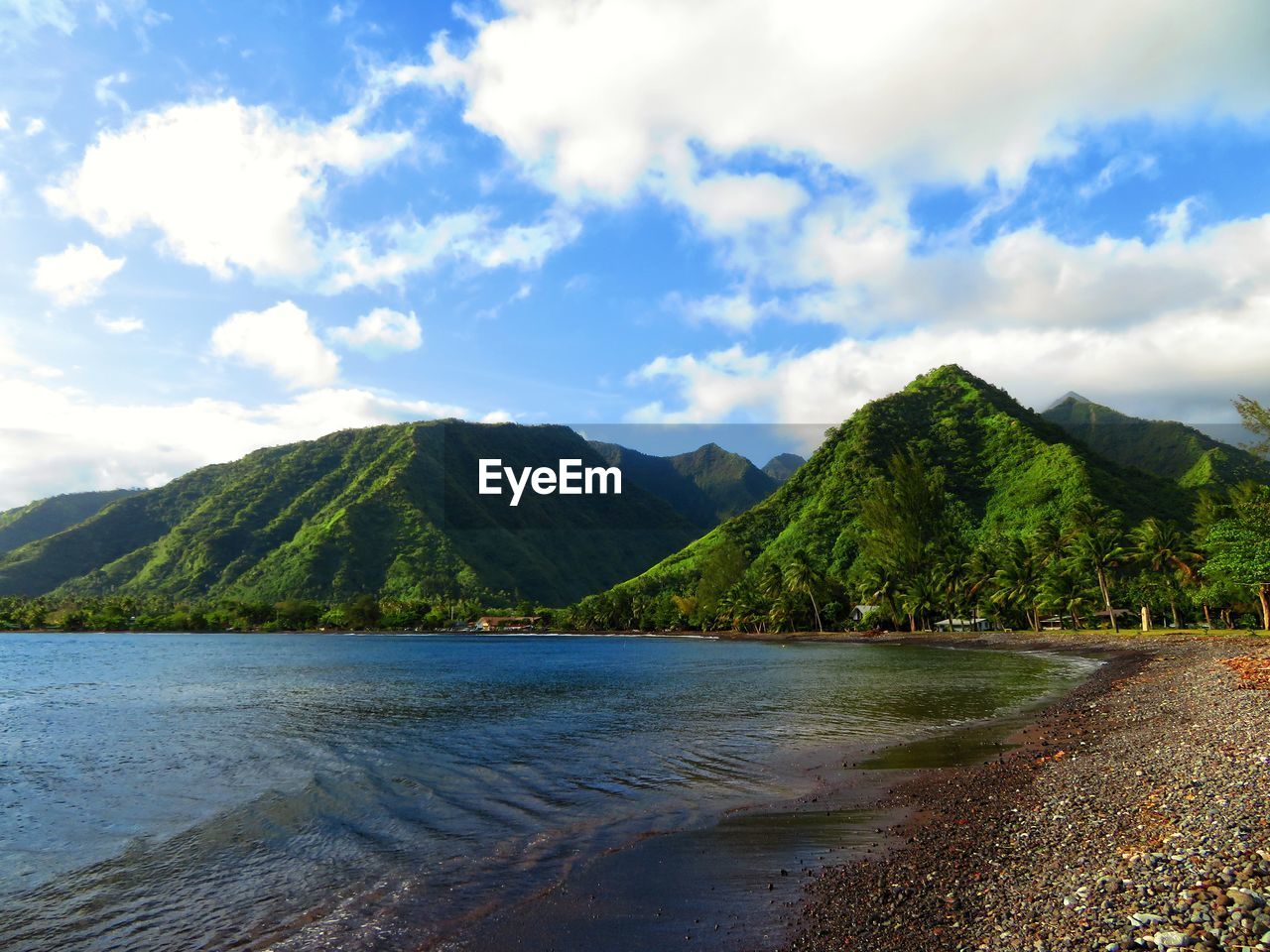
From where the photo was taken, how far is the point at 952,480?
160m

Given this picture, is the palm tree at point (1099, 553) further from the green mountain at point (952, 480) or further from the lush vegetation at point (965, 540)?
the green mountain at point (952, 480)

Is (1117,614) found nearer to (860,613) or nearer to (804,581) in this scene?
(804,581)

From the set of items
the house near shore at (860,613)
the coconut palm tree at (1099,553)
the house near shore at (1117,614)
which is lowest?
the house near shore at (860,613)

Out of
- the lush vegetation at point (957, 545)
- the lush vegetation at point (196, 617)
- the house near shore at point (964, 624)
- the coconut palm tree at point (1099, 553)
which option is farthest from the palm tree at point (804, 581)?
the lush vegetation at point (196, 617)

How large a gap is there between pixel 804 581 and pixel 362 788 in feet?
368

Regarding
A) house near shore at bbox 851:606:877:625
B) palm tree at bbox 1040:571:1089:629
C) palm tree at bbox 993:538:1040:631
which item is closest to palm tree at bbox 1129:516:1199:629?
palm tree at bbox 1040:571:1089:629

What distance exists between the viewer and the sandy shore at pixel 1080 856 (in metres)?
7.65

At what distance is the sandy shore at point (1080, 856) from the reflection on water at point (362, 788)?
468 centimetres

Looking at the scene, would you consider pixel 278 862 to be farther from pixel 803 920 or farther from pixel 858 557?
pixel 858 557

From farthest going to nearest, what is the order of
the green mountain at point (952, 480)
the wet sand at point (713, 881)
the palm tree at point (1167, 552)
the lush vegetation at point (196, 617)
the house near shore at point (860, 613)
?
the lush vegetation at point (196, 617) → the green mountain at point (952, 480) → the house near shore at point (860, 613) → the palm tree at point (1167, 552) → the wet sand at point (713, 881)

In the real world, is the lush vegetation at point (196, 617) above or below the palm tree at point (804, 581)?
below

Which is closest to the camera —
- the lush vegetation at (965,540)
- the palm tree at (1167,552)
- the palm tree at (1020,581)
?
the palm tree at (1167,552)

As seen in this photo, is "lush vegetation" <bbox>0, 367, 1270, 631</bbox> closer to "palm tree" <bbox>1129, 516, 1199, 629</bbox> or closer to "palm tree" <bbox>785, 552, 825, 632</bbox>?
"palm tree" <bbox>1129, 516, 1199, 629</bbox>

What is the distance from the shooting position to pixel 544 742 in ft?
83.7
